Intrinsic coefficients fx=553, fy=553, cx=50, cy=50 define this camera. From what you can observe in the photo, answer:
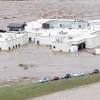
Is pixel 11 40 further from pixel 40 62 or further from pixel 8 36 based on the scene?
pixel 40 62

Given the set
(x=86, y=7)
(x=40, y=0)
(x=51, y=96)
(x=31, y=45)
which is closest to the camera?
(x=51, y=96)

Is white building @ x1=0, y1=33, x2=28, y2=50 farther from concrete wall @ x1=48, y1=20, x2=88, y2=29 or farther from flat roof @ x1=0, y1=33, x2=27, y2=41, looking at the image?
concrete wall @ x1=48, y1=20, x2=88, y2=29

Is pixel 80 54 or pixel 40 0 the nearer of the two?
pixel 80 54

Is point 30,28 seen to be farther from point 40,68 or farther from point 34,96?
point 34,96

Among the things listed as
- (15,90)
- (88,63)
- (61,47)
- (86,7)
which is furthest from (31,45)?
(86,7)

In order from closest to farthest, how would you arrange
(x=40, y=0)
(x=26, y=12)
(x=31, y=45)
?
(x=31, y=45) < (x=26, y=12) < (x=40, y=0)

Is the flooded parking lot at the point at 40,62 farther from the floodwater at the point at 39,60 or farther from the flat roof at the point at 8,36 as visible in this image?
the flat roof at the point at 8,36

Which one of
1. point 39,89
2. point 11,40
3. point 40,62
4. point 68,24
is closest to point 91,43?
point 11,40

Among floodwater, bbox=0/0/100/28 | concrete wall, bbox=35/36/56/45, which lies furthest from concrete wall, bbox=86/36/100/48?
floodwater, bbox=0/0/100/28
